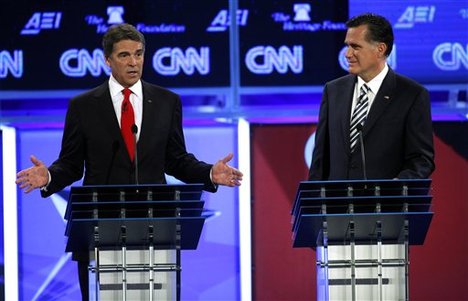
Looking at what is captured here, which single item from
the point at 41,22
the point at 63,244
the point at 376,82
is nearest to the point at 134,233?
the point at 376,82

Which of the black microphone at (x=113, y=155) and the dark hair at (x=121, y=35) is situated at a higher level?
the dark hair at (x=121, y=35)

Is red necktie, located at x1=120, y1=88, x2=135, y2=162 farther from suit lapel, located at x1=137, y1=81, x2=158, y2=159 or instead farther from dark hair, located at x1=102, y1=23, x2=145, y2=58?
dark hair, located at x1=102, y1=23, x2=145, y2=58

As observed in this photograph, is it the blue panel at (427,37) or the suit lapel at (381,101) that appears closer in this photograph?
the suit lapel at (381,101)

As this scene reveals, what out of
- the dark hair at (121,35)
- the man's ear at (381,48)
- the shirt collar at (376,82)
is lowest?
the shirt collar at (376,82)

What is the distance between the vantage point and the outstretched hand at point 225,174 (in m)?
4.91

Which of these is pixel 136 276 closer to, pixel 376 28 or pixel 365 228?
pixel 365 228

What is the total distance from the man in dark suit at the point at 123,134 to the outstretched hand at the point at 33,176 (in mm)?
246

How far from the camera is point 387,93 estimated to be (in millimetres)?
5297

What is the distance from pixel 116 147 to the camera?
5262 millimetres

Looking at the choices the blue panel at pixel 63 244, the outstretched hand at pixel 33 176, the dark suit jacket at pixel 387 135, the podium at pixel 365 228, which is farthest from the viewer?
the blue panel at pixel 63 244

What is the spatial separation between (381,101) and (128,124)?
1.17 m

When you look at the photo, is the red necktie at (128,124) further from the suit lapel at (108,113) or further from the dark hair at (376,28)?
the dark hair at (376,28)

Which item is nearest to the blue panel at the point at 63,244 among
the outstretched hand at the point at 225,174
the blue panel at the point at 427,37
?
the blue panel at the point at 427,37

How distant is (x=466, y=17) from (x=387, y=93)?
7.95 ft
